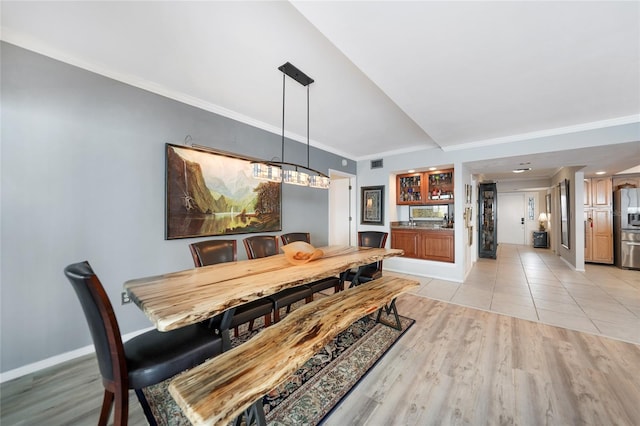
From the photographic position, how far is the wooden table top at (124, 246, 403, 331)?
121 cm

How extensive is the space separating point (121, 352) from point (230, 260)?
1308mm

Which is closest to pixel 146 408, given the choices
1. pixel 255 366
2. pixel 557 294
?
pixel 255 366

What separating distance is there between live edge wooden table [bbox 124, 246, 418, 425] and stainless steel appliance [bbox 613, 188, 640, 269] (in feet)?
20.9

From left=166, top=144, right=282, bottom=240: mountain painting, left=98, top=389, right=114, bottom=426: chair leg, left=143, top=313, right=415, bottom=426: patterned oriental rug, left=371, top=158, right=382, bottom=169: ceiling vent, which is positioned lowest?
left=143, top=313, right=415, bottom=426: patterned oriental rug

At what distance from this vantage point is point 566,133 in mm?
3186

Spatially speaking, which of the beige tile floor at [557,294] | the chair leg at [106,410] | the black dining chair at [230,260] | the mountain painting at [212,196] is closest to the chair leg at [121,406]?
A: the chair leg at [106,410]

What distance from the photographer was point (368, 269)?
3.10m

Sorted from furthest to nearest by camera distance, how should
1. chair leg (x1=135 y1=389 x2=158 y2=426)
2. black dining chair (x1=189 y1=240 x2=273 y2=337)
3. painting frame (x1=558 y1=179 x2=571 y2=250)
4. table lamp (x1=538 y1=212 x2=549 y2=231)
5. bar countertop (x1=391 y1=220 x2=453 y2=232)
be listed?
table lamp (x1=538 y1=212 x2=549 y2=231) < painting frame (x1=558 y1=179 x2=571 y2=250) < bar countertop (x1=391 y1=220 x2=453 y2=232) < black dining chair (x1=189 y1=240 x2=273 y2=337) < chair leg (x1=135 y1=389 x2=158 y2=426)

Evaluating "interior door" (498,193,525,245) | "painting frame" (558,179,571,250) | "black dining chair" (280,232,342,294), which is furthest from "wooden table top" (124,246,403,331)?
"interior door" (498,193,525,245)

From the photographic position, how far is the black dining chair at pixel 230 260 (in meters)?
1.91

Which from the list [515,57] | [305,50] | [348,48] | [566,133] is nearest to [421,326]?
[515,57]

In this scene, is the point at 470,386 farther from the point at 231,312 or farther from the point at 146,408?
the point at 146,408

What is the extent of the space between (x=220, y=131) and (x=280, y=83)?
1107 mm

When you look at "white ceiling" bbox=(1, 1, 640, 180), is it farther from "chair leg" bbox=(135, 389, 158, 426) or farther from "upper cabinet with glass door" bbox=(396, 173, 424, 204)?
"chair leg" bbox=(135, 389, 158, 426)
